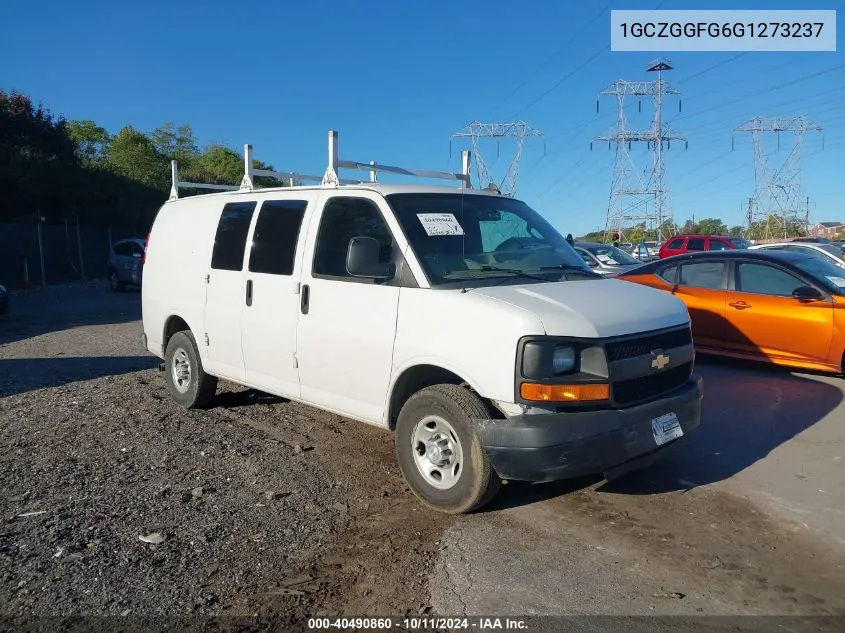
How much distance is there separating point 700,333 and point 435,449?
5.67 meters

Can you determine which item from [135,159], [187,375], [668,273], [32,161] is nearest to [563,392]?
[187,375]

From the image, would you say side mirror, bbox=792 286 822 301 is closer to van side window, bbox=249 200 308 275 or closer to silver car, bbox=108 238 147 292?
van side window, bbox=249 200 308 275

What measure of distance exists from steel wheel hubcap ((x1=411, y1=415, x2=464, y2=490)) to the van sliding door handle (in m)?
1.39

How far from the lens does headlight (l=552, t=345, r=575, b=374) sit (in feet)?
12.6

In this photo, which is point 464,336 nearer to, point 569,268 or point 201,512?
point 569,268

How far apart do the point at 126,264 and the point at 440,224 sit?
1969 centimetres

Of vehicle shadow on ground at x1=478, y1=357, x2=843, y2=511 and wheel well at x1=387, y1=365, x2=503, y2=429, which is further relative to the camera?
vehicle shadow on ground at x1=478, y1=357, x2=843, y2=511

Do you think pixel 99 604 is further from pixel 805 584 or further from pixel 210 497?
pixel 805 584

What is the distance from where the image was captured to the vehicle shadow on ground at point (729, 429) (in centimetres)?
477

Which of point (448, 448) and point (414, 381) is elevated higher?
point (414, 381)

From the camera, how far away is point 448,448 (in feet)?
14.0

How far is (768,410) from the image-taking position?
6609 millimetres

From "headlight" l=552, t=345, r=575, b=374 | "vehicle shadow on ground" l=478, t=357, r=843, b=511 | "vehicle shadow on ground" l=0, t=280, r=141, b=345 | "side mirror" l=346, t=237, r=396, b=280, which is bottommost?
"vehicle shadow on ground" l=478, t=357, r=843, b=511

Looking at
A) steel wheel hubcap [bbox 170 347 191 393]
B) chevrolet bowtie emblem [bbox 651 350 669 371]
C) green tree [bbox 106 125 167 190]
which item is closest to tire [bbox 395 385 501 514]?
chevrolet bowtie emblem [bbox 651 350 669 371]
